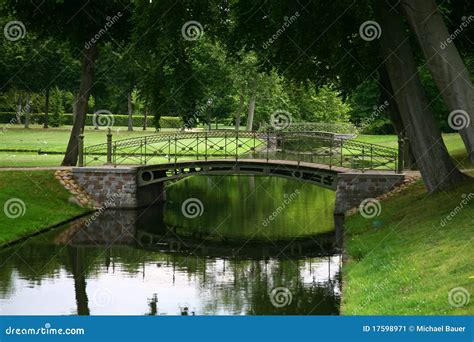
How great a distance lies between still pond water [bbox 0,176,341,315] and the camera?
59.9 feet

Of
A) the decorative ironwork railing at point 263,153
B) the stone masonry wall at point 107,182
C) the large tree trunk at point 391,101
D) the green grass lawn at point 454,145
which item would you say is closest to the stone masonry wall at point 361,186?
the decorative ironwork railing at point 263,153

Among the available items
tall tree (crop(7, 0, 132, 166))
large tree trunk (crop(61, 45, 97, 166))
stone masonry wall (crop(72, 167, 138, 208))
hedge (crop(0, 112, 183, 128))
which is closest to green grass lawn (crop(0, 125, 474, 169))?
large tree trunk (crop(61, 45, 97, 166))

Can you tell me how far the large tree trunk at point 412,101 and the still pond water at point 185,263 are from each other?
382cm

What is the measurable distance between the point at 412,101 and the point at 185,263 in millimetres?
7823

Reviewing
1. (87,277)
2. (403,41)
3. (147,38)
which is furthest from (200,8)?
(87,277)

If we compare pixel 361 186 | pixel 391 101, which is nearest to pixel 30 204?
pixel 361 186

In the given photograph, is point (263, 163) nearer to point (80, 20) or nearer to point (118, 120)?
point (80, 20)

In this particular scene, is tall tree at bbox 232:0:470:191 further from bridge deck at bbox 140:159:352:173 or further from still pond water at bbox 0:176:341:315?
bridge deck at bbox 140:159:352:173

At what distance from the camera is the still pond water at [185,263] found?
18266 mm

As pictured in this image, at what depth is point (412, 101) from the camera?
24531 mm

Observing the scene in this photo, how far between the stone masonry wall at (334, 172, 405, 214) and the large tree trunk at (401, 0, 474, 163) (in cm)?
989

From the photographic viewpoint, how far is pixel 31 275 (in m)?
21.1

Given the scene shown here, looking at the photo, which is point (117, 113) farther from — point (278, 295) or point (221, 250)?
point (278, 295)

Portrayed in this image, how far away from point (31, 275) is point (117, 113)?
70.6 m
